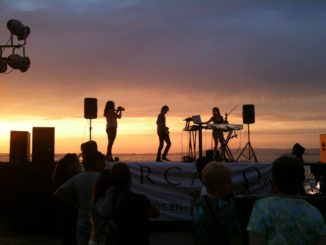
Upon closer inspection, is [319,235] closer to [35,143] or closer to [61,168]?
[61,168]

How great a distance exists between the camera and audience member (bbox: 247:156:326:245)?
2.58 meters

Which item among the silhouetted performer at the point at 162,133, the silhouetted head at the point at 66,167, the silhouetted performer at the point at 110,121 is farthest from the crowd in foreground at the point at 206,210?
the silhouetted performer at the point at 162,133

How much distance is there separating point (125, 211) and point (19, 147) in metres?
7.04

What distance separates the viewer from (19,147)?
10039 millimetres

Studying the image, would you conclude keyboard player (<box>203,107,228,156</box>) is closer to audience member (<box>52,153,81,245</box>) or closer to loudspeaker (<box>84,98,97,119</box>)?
loudspeaker (<box>84,98,97,119</box>)

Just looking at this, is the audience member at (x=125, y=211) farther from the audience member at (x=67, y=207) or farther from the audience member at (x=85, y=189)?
the audience member at (x=67, y=207)

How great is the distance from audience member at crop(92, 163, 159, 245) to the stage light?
8.50 meters

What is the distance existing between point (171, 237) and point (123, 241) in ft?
19.4

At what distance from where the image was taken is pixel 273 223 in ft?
8.46

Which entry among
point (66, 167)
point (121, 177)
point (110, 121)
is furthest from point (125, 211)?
point (110, 121)

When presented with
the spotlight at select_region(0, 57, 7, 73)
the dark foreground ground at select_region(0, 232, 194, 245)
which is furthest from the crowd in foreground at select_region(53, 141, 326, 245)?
the spotlight at select_region(0, 57, 7, 73)

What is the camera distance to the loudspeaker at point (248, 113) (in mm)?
14016

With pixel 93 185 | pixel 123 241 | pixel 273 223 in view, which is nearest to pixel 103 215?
pixel 123 241

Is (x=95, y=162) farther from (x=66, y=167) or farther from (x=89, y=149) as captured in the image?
(x=66, y=167)
